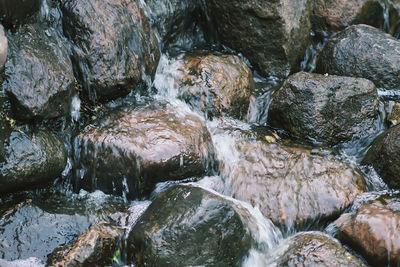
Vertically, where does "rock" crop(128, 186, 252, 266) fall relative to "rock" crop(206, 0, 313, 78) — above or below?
below

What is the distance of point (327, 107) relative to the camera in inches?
210

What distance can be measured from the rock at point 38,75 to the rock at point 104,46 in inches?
9.8

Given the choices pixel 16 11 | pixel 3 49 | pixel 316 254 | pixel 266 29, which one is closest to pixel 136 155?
pixel 3 49

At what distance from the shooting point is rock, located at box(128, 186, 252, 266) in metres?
3.71

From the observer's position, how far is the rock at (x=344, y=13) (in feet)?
23.4

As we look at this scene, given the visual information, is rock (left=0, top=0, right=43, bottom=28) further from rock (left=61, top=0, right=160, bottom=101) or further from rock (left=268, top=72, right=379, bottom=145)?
rock (left=268, top=72, right=379, bottom=145)

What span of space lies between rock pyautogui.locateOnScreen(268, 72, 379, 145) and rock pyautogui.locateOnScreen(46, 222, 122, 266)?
8.62ft

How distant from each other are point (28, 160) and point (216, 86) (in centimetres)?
246

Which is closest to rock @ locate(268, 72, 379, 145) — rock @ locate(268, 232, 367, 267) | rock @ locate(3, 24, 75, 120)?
rock @ locate(268, 232, 367, 267)

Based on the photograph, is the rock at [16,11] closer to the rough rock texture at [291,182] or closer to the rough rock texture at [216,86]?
the rough rock texture at [216,86]

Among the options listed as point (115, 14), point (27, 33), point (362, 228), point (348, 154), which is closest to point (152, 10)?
point (115, 14)

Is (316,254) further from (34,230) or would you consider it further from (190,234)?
(34,230)

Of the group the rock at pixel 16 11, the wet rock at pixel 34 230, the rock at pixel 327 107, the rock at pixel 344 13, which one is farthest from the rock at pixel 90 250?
the rock at pixel 344 13

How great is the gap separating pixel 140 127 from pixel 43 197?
1.20m
